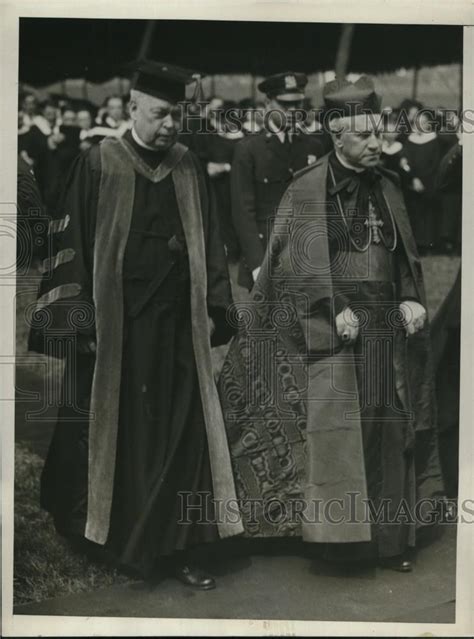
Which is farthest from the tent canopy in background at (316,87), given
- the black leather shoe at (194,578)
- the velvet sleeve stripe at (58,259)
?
the black leather shoe at (194,578)

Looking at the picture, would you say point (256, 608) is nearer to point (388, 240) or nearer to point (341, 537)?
point (341, 537)

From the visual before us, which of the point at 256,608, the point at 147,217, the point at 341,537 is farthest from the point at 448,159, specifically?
the point at 256,608

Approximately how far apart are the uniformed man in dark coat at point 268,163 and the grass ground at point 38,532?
11.6 inches

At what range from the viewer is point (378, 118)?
6.55 meters

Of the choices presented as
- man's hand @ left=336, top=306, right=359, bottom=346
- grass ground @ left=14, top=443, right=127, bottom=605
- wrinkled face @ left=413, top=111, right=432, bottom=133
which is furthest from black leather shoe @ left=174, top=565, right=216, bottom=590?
wrinkled face @ left=413, top=111, right=432, bottom=133

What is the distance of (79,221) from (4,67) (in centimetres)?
87

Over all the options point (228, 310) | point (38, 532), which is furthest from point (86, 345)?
point (38, 532)

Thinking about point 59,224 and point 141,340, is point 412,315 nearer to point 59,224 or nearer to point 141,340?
point 141,340

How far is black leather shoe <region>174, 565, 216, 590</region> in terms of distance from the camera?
259 inches

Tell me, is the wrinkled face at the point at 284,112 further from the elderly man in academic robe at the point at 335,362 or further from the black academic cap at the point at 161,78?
the black academic cap at the point at 161,78

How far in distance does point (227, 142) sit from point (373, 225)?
0.85 m

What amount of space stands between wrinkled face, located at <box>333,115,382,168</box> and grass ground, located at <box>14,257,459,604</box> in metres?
0.60

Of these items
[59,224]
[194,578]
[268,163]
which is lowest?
[194,578]

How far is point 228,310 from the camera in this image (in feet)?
21.6
